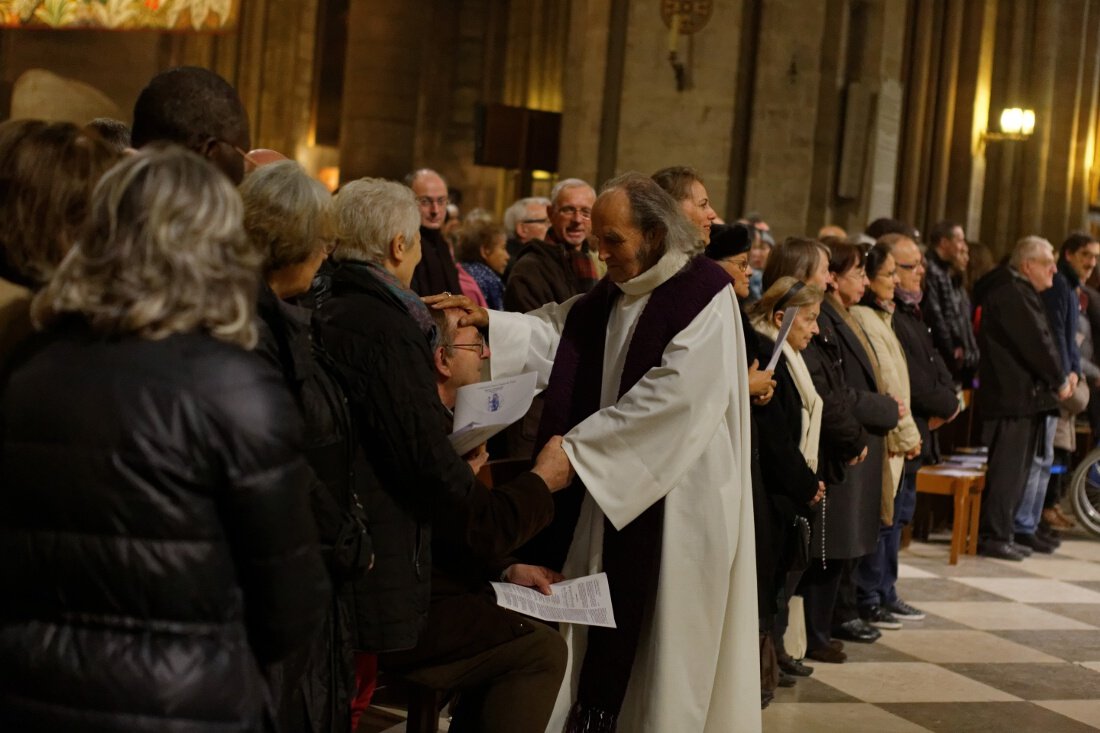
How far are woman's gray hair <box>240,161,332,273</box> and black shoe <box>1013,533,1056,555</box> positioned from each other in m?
8.06

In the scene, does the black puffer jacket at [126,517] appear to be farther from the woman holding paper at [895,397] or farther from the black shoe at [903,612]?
the black shoe at [903,612]

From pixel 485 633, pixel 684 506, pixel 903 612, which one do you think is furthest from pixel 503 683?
pixel 903 612

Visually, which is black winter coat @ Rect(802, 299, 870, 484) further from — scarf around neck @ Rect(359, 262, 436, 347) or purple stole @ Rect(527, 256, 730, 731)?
scarf around neck @ Rect(359, 262, 436, 347)

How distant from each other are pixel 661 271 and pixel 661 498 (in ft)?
2.14

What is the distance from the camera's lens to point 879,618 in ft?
24.7

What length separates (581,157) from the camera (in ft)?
39.3

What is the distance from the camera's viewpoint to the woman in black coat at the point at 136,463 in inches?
85.7

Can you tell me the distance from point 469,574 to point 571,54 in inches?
351

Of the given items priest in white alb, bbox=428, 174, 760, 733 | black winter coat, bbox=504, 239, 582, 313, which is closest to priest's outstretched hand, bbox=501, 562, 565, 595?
priest in white alb, bbox=428, 174, 760, 733

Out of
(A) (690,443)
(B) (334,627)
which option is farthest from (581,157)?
(B) (334,627)

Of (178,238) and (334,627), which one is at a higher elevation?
(178,238)

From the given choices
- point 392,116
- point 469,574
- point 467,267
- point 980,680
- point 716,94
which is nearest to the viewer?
point 469,574

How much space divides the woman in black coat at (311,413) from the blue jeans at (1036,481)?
7.89 meters

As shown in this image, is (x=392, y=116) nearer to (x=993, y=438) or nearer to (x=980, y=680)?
(x=993, y=438)
